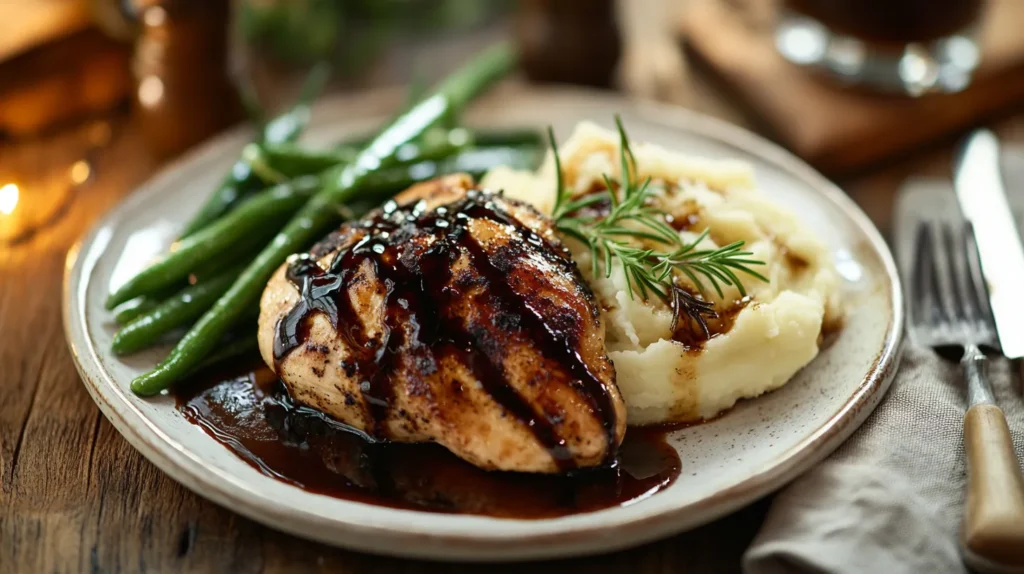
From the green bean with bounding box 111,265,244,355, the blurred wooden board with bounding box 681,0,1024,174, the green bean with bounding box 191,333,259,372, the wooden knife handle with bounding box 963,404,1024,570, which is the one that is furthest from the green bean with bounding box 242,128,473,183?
the wooden knife handle with bounding box 963,404,1024,570

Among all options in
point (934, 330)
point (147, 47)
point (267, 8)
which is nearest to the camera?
point (934, 330)

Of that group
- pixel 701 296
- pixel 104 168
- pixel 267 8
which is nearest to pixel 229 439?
pixel 701 296

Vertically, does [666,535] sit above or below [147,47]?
below

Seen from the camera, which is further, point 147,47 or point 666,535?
point 147,47

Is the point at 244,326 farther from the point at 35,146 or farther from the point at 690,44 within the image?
the point at 690,44

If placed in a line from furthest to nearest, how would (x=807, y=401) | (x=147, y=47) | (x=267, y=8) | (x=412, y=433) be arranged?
1. (x=267, y=8)
2. (x=147, y=47)
3. (x=807, y=401)
4. (x=412, y=433)

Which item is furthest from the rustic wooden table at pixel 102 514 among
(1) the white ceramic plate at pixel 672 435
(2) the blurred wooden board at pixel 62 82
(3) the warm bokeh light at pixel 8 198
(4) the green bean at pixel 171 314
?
(2) the blurred wooden board at pixel 62 82

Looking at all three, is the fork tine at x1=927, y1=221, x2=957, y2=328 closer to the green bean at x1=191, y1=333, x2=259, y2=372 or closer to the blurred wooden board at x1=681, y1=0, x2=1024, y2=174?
the blurred wooden board at x1=681, y1=0, x2=1024, y2=174
